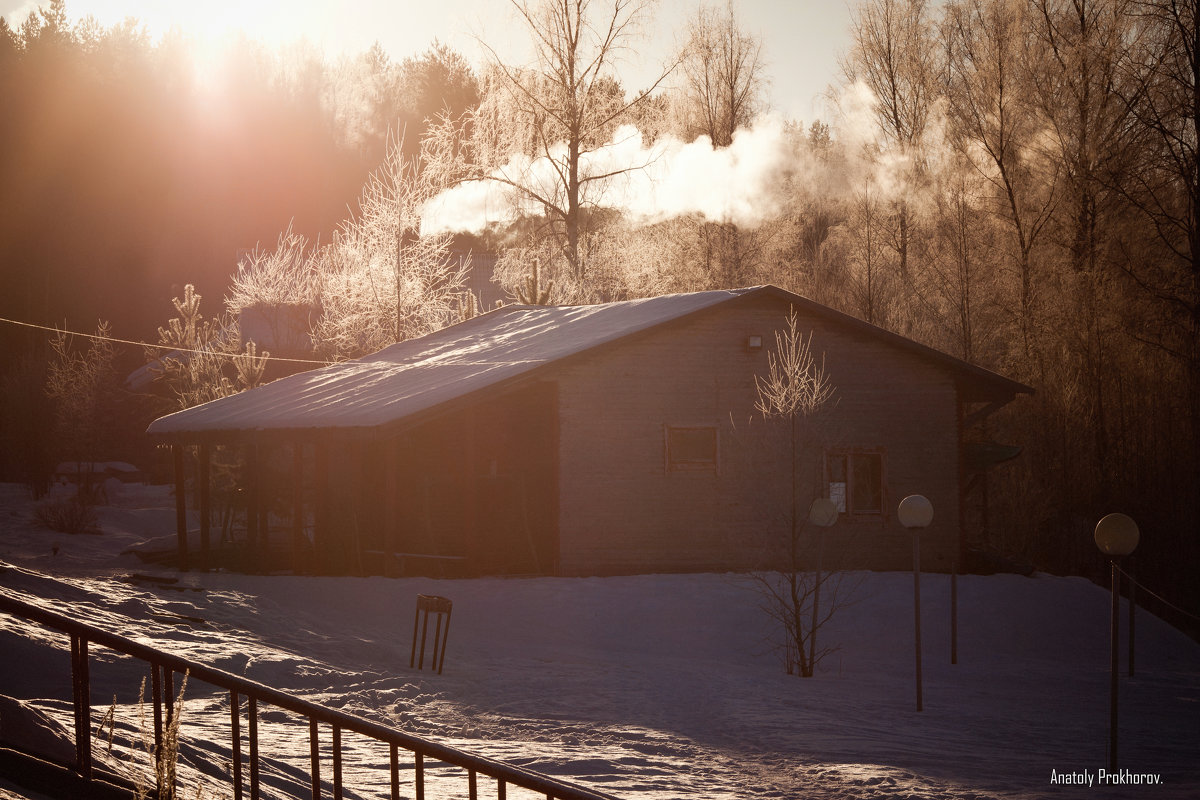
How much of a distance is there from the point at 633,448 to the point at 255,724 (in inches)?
548

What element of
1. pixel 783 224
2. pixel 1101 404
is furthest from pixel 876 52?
pixel 1101 404

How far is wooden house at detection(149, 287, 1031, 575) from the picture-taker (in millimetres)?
19172

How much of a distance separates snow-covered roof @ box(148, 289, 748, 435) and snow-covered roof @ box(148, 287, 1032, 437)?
1.1 inches

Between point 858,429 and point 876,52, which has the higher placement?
point 876,52

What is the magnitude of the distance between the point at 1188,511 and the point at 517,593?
18.9 m

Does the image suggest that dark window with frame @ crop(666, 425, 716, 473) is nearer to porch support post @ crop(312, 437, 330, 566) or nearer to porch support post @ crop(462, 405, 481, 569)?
porch support post @ crop(462, 405, 481, 569)

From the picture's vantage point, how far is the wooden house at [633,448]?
19.2m

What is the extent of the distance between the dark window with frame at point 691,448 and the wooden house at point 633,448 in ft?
0.08

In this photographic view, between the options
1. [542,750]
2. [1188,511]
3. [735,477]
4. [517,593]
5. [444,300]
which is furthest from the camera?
[444,300]

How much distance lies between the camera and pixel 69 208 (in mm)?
52594

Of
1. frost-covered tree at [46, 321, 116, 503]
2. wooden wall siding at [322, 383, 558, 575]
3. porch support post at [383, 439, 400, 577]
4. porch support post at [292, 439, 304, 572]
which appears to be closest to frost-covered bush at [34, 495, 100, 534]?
frost-covered tree at [46, 321, 116, 503]

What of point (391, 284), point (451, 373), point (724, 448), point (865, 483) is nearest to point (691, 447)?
point (724, 448)

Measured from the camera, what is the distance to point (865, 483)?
20.5 meters

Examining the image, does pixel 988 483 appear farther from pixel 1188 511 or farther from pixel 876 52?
pixel 876 52
